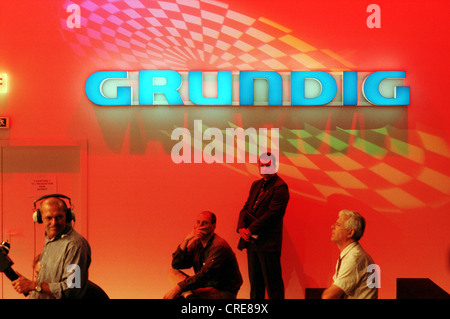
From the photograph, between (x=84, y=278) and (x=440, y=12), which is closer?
(x=84, y=278)

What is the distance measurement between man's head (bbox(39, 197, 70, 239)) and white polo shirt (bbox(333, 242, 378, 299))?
182 centimetres

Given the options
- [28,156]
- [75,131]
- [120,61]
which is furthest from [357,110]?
[28,156]

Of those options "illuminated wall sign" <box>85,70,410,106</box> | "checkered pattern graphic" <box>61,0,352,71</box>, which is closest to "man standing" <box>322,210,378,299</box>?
"illuminated wall sign" <box>85,70,410,106</box>

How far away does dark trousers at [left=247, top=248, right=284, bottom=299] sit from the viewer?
4309mm

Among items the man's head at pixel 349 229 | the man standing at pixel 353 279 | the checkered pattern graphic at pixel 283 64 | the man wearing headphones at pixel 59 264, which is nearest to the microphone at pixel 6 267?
the man wearing headphones at pixel 59 264

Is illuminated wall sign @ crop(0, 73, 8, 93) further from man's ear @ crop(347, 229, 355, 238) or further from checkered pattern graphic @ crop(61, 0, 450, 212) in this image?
man's ear @ crop(347, 229, 355, 238)

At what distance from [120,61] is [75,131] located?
3.16ft

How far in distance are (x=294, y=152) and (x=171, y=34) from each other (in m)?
1.97

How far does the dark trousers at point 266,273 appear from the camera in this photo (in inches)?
170

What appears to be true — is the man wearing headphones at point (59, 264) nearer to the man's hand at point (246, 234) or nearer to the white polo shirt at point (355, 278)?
the white polo shirt at point (355, 278)

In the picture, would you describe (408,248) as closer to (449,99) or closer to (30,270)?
(449,99)

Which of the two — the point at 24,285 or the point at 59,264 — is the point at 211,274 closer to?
A: the point at 59,264

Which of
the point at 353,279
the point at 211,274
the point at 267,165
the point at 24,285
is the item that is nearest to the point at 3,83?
the point at 24,285

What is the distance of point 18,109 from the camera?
190 inches
